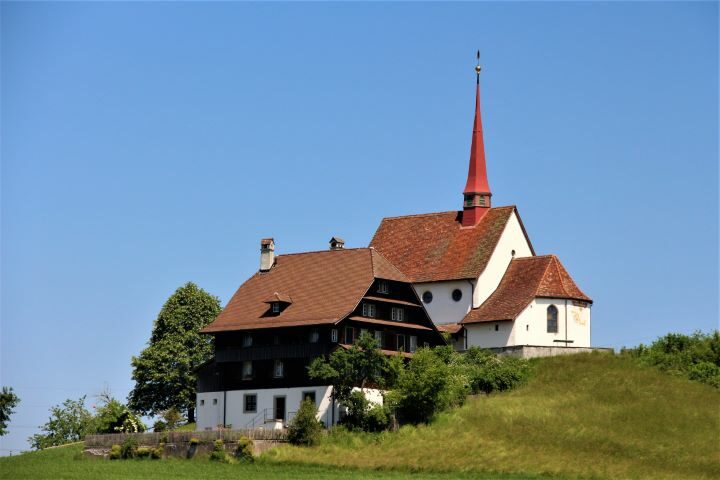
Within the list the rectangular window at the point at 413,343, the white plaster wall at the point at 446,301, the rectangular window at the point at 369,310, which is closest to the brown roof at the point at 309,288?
the rectangular window at the point at 369,310

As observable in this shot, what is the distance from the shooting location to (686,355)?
94188 mm

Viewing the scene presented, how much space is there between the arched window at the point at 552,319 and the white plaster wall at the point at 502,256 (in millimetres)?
4683

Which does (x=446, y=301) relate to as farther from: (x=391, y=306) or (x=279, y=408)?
(x=279, y=408)

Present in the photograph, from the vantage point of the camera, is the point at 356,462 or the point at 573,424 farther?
the point at 573,424

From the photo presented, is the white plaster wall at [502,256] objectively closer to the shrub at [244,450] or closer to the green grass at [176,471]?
the shrub at [244,450]

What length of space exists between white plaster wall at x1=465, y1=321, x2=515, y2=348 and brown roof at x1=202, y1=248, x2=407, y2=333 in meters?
9.21

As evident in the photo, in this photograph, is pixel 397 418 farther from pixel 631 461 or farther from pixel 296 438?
pixel 631 461

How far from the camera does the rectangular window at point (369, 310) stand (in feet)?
294

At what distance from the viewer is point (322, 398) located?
8650 centimetres

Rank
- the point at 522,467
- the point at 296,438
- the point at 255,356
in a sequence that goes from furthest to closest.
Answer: the point at 255,356
the point at 296,438
the point at 522,467

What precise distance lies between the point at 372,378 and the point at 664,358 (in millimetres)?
18173

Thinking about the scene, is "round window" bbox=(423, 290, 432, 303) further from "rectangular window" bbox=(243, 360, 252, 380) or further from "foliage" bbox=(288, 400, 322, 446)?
"foliage" bbox=(288, 400, 322, 446)

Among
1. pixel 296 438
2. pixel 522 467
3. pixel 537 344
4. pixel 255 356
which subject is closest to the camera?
pixel 522 467

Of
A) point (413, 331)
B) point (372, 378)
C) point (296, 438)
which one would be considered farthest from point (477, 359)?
point (296, 438)
